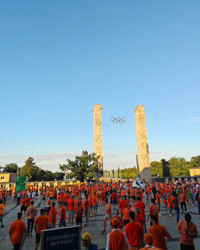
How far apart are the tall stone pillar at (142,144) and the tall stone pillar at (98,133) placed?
11916 millimetres

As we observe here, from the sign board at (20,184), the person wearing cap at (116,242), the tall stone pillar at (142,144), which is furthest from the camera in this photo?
the tall stone pillar at (142,144)

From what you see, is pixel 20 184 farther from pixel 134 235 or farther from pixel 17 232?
pixel 134 235

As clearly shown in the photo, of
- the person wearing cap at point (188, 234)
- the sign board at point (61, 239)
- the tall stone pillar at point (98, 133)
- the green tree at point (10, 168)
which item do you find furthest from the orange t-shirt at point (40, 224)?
the green tree at point (10, 168)

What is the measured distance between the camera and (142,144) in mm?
50219

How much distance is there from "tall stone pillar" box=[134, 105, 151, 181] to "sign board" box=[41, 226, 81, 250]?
153ft

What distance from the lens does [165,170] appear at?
65500 mm

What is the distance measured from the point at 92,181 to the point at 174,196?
29.7 metres

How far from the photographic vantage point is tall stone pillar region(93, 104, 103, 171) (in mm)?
45938

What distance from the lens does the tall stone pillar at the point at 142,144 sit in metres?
47.3

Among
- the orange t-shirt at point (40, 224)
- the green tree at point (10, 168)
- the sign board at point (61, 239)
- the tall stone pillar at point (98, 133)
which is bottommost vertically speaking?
the orange t-shirt at point (40, 224)

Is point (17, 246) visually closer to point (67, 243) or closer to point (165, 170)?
point (67, 243)

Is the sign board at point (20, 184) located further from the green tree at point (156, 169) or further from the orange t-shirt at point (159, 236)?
the green tree at point (156, 169)

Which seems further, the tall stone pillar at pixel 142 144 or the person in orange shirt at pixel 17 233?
the tall stone pillar at pixel 142 144

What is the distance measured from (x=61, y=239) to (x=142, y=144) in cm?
4895
